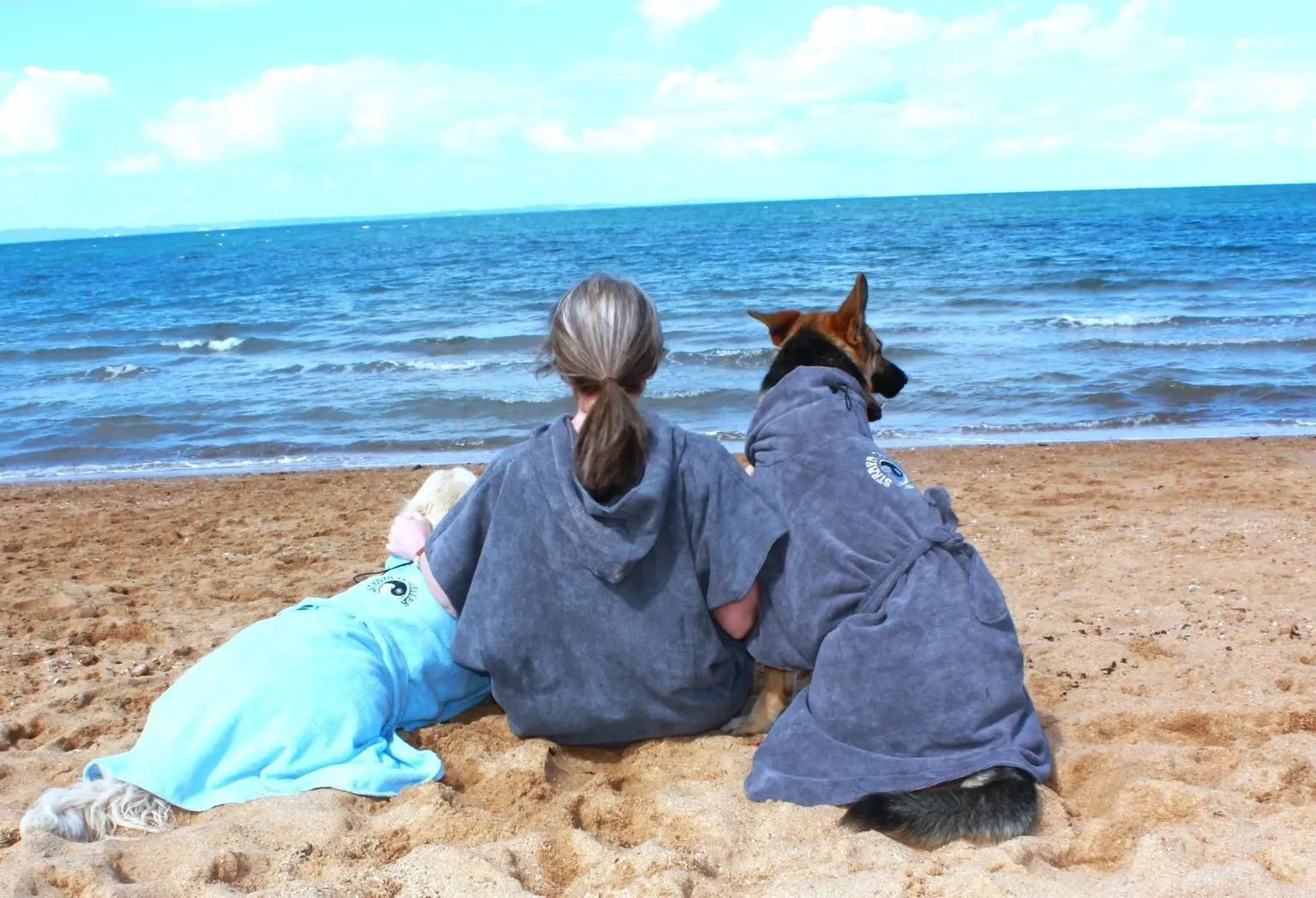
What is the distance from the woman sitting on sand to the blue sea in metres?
4.34

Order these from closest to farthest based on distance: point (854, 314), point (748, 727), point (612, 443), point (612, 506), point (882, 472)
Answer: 1. point (612, 443)
2. point (612, 506)
3. point (882, 472)
4. point (748, 727)
5. point (854, 314)

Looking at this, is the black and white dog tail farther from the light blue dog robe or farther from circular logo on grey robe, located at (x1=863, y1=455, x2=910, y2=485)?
the light blue dog robe

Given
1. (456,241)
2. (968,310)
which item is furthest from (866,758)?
(456,241)

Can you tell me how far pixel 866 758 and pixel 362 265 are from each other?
41085mm

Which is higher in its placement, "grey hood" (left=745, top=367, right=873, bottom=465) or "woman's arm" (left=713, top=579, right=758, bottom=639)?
"grey hood" (left=745, top=367, right=873, bottom=465)

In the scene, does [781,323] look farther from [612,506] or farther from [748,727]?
[748,727]

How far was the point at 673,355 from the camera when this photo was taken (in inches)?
596

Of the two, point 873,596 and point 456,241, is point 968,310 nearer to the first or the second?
point 873,596

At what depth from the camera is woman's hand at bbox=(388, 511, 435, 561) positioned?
390 centimetres

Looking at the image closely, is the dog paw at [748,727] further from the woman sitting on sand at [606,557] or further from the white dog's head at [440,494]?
the white dog's head at [440,494]

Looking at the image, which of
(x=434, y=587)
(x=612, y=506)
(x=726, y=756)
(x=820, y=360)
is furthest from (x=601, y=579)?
(x=820, y=360)

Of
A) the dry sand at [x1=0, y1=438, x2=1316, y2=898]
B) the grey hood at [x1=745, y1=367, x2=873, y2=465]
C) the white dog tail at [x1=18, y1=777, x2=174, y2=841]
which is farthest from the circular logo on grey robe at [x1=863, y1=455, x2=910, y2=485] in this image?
the white dog tail at [x1=18, y1=777, x2=174, y2=841]

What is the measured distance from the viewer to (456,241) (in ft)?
205

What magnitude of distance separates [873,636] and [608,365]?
1111 mm
